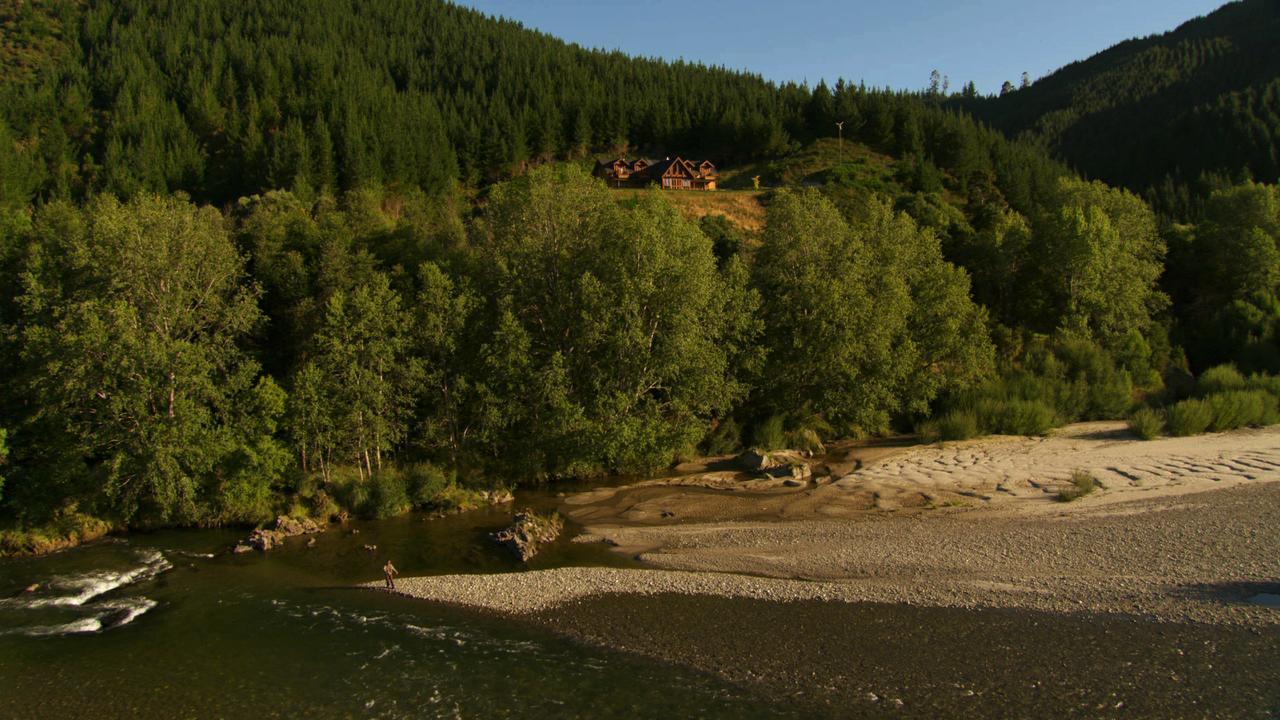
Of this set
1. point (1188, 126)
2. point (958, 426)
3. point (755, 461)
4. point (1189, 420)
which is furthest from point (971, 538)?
point (1188, 126)

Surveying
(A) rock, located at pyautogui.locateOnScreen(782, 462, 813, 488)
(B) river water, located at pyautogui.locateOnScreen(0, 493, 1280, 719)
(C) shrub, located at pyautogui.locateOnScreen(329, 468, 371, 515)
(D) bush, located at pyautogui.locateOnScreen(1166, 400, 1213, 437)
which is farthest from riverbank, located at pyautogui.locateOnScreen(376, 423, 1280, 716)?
(C) shrub, located at pyautogui.locateOnScreen(329, 468, 371, 515)

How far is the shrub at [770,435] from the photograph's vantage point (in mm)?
39375

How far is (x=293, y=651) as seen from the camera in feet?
56.5

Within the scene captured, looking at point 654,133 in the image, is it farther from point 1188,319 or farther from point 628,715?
point 628,715

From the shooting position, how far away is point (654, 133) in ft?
395

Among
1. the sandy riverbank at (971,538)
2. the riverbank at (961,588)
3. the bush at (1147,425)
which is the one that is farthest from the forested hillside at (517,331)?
the riverbank at (961,588)

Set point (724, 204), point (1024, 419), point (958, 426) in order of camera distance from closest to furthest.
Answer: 1. point (958, 426)
2. point (1024, 419)
3. point (724, 204)

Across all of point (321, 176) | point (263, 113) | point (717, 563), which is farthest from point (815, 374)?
point (263, 113)

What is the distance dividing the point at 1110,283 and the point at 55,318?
60.4 meters

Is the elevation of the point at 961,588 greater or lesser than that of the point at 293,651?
lesser

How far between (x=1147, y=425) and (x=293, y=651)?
38.7 m

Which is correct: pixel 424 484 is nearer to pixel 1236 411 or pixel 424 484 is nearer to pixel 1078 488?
pixel 1078 488

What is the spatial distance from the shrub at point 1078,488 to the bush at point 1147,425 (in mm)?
10693

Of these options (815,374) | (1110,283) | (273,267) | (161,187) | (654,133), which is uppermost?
(654,133)
